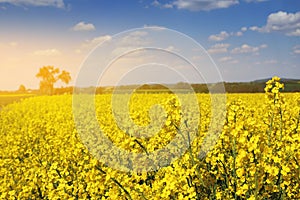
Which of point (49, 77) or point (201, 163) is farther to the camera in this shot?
point (49, 77)

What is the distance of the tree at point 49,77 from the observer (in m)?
71.6

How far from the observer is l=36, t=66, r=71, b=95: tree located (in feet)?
235

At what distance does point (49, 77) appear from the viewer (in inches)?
3088

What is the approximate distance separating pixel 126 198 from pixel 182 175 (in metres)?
0.69

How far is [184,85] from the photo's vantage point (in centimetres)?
777

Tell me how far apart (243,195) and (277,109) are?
1005 mm

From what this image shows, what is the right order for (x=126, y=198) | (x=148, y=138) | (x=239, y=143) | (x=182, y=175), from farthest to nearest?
(x=148, y=138)
(x=126, y=198)
(x=182, y=175)
(x=239, y=143)

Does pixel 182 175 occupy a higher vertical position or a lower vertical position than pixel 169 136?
lower

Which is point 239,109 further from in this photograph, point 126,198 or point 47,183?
point 47,183

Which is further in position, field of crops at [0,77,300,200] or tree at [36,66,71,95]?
tree at [36,66,71,95]

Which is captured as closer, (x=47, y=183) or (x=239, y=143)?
(x=239, y=143)

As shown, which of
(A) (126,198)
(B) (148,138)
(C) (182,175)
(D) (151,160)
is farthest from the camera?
(B) (148,138)

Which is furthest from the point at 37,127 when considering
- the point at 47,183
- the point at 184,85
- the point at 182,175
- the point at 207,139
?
the point at 182,175

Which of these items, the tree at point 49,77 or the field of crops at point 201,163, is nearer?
the field of crops at point 201,163
